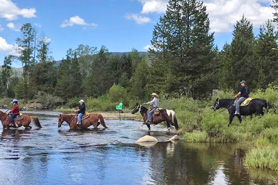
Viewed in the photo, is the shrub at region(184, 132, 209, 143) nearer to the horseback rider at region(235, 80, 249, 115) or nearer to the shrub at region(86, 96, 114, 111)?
the horseback rider at region(235, 80, 249, 115)

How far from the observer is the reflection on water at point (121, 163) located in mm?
8320

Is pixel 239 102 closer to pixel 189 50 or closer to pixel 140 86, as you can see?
pixel 189 50

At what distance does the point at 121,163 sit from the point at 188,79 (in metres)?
31.6

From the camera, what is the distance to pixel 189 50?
1574 inches

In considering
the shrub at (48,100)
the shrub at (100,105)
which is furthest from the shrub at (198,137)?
the shrub at (48,100)

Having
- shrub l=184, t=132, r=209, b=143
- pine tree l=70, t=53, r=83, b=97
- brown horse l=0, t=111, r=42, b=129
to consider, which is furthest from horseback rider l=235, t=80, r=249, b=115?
pine tree l=70, t=53, r=83, b=97

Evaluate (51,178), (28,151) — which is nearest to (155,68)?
(28,151)

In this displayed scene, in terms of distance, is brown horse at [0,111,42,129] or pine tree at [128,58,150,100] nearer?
brown horse at [0,111,42,129]

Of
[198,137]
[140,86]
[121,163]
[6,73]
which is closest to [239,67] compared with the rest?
[140,86]

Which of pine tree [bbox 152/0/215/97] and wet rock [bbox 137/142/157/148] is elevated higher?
pine tree [bbox 152/0/215/97]

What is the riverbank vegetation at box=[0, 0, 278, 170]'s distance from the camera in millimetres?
16094

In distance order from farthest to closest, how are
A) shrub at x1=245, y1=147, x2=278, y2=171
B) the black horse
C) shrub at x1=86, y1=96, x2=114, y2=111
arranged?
shrub at x1=86, y1=96, x2=114, y2=111 → the black horse → shrub at x1=245, y1=147, x2=278, y2=171

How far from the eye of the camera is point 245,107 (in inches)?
723

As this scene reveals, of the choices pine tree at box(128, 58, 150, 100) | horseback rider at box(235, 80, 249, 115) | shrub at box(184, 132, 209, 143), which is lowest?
shrub at box(184, 132, 209, 143)
